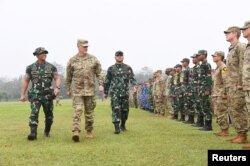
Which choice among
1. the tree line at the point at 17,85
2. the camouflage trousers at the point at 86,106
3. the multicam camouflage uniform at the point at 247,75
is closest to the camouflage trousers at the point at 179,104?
the camouflage trousers at the point at 86,106

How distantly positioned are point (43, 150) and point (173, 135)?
3286 millimetres

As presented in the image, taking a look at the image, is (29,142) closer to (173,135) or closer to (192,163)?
(173,135)

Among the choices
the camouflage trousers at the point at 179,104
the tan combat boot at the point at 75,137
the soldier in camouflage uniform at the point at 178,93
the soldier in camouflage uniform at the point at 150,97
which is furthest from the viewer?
the soldier in camouflage uniform at the point at 150,97

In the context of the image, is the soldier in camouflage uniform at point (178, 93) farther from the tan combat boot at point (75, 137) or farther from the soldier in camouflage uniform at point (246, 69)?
the soldier in camouflage uniform at point (246, 69)

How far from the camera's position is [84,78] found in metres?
9.48

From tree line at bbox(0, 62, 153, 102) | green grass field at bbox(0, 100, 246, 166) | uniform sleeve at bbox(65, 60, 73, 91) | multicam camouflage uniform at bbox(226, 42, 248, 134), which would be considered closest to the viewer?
green grass field at bbox(0, 100, 246, 166)

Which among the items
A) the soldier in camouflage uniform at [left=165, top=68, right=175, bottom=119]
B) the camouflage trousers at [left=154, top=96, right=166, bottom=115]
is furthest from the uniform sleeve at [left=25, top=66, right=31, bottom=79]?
the camouflage trousers at [left=154, top=96, right=166, bottom=115]

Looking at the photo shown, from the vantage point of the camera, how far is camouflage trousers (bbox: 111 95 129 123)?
35.1 feet

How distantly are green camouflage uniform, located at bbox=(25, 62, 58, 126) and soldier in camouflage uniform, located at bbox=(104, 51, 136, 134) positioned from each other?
1724mm

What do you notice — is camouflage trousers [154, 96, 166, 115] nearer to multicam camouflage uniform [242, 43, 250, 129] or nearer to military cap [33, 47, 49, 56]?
military cap [33, 47, 49, 56]

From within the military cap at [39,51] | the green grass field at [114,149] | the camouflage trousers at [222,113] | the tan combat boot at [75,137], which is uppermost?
the military cap at [39,51]

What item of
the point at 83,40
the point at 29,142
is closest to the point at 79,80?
the point at 83,40

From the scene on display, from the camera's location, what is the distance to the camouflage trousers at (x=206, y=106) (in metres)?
11.1

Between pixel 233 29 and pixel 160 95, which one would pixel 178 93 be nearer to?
pixel 160 95
